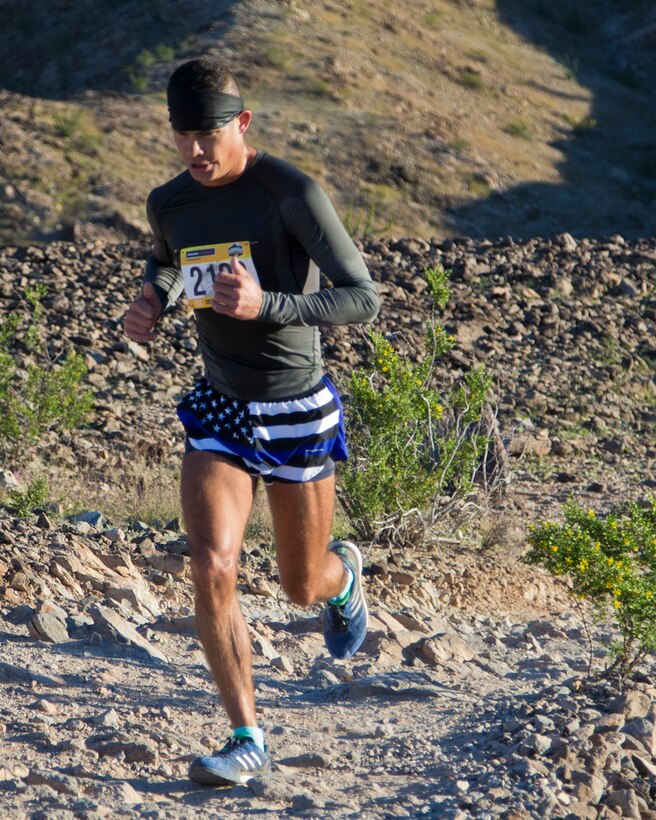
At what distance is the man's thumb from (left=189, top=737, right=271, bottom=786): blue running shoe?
140 centimetres

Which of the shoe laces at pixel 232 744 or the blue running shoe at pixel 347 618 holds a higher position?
the shoe laces at pixel 232 744

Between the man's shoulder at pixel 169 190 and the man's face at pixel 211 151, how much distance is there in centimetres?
9

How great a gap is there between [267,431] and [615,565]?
1646mm

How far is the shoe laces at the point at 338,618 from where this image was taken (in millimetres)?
4742

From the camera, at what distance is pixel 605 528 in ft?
17.0

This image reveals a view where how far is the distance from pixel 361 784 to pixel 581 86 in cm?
2499

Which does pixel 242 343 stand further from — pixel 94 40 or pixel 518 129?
pixel 94 40

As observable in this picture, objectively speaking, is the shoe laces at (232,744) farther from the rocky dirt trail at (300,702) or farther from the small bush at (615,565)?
the small bush at (615,565)

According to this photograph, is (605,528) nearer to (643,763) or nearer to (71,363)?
(643,763)

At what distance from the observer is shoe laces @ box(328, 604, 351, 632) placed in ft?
15.6

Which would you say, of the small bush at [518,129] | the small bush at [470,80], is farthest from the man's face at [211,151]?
the small bush at [470,80]

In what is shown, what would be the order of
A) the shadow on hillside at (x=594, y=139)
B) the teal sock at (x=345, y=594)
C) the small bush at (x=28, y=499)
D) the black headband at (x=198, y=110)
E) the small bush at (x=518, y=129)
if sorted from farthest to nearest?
the small bush at (x=518, y=129), the shadow on hillside at (x=594, y=139), the small bush at (x=28, y=499), the teal sock at (x=345, y=594), the black headband at (x=198, y=110)

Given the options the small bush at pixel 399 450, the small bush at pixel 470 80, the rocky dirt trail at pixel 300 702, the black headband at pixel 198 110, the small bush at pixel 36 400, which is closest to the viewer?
the rocky dirt trail at pixel 300 702

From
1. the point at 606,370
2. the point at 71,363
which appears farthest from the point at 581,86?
the point at 71,363
